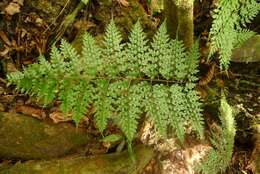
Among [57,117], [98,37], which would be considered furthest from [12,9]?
[57,117]

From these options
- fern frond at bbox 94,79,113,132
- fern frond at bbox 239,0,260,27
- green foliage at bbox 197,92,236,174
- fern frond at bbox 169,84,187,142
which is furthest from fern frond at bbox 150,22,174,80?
green foliage at bbox 197,92,236,174

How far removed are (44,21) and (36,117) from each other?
859 millimetres

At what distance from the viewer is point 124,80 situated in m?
2.33

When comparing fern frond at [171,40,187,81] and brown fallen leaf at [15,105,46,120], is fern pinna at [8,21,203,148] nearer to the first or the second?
fern frond at [171,40,187,81]

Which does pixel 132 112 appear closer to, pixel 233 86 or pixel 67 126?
pixel 67 126

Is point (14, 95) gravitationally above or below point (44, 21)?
below

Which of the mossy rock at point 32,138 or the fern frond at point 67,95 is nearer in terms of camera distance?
the fern frond at point 67,95

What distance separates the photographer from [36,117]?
3.04 metres

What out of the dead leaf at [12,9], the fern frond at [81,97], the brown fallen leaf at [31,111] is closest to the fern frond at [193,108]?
the fern frond at [81,97]

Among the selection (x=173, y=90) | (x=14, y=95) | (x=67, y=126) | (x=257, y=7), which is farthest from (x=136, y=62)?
(x=14, y=95)

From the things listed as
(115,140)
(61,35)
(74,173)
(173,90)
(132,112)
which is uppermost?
(61,35)

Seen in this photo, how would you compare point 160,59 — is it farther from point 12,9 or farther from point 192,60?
point 12,9

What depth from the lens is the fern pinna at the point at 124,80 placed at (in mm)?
2156

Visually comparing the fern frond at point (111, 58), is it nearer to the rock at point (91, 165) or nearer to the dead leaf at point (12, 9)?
the rock at point (91, 165)
